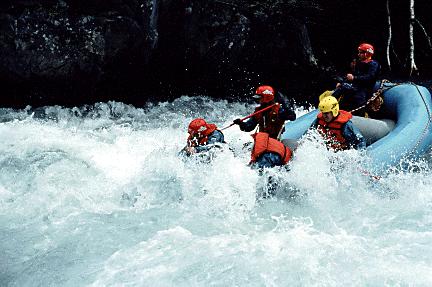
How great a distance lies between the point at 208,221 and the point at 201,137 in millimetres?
931

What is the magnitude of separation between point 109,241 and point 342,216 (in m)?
2.36

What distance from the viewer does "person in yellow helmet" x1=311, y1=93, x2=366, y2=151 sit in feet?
Answer: 17.8

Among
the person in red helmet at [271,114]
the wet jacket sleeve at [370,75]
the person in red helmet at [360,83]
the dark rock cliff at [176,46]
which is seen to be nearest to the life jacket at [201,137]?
the person in red helmet at [271,114]

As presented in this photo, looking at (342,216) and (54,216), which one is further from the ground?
(342,216)

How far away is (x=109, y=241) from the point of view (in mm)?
4883

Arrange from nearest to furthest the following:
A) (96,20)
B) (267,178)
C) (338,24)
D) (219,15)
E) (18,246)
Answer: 1. (18,246)
2. (267,178)
3. (96,20)
4. (219,15)
5. (338,24)

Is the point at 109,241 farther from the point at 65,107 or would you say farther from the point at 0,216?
the point at 65,107

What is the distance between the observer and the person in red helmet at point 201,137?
17.7ft

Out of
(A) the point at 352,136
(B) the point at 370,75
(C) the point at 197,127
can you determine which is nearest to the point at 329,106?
(A) the point at 352,136

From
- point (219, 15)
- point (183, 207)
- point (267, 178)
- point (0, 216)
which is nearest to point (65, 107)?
point (219, 15)

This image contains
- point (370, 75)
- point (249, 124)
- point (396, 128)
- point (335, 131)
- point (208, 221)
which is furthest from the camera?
point (370, 75)

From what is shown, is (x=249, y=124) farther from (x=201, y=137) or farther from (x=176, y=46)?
(x=176, y=46)

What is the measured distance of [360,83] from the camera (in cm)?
674

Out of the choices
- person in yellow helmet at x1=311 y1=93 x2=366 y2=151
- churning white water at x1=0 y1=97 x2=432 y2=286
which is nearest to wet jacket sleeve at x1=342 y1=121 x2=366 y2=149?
person in yellow helmet at x1=311 y1=93 x2=366 y2=151
